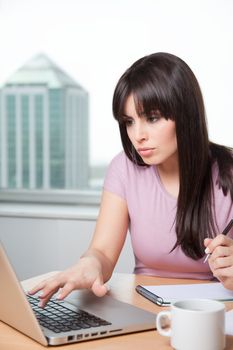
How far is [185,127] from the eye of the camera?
5.48 ft

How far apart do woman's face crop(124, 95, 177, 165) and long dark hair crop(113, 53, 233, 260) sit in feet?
0.05

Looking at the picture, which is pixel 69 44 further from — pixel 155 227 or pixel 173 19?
pixel 155 227

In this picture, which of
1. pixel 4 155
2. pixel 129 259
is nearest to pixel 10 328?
pixel 129 259

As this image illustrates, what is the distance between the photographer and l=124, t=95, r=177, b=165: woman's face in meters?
1.62

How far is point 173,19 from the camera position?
8.98 ft

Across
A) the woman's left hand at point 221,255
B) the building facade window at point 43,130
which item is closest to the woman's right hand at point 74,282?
the woman's left hand at point 221,255

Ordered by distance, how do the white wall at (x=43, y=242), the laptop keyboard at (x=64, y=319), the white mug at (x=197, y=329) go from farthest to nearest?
the white wall at (x=43, y=242), the laptop keyboard at (x=64, y=319), the white mug at (x=197, y=329)

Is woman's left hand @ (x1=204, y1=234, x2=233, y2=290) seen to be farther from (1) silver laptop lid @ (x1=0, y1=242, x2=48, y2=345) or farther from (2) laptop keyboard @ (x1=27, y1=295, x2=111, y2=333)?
(1) silver laptop lid @ (x1=0, y1=242, x2=48, y2=345)

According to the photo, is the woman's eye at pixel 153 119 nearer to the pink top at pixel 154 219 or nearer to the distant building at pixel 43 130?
the pink top at pixel 154 219

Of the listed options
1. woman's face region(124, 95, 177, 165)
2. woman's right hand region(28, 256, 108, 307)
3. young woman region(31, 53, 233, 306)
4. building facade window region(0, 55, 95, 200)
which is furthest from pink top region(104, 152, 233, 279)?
building facade window region(0, 55, 95, 200)

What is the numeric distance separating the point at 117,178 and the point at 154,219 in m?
0.17

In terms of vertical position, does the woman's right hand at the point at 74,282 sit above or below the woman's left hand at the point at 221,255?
below

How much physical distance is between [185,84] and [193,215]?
358 mm

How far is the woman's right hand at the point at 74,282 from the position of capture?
125 centimetres
